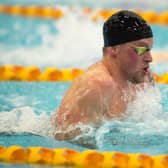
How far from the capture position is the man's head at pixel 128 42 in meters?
3.40

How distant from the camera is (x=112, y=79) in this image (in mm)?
3379

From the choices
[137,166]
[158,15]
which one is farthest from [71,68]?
[137,166]

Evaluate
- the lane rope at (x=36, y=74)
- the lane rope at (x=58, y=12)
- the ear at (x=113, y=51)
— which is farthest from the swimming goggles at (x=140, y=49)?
the lane rope at (x=58, y=12)

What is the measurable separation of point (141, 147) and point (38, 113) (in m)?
1.14

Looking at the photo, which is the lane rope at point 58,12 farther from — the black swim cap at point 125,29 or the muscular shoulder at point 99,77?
the muscular shoulder at point 99,77

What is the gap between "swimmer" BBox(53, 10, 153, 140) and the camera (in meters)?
3.23

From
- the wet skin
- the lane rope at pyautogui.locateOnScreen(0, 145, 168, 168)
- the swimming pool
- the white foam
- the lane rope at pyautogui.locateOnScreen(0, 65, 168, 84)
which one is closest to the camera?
the lane rope at pyautogui.locateOnScreen(0, 145, 168, 168)

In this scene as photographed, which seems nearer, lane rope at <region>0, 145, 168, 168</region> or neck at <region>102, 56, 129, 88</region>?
lane rope at <region>0, 145, 168, 168</region>

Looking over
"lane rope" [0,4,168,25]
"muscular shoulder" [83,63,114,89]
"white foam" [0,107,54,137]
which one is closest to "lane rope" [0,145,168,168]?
"white foam" [0,107,54,137]

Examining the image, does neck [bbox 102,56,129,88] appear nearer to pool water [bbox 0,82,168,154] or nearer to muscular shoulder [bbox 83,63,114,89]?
muscular shoulder [bbox 83,63,114,89]

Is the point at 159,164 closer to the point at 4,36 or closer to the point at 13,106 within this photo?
the point at 13,106

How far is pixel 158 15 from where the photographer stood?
22.9 ft

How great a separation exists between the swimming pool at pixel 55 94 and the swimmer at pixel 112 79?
0.28ft

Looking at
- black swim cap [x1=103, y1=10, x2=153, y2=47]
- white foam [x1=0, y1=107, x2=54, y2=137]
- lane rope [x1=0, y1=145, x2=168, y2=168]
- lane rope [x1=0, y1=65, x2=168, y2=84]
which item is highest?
black swim cap [x1=103, y1=10, x2=153, y2=47]
